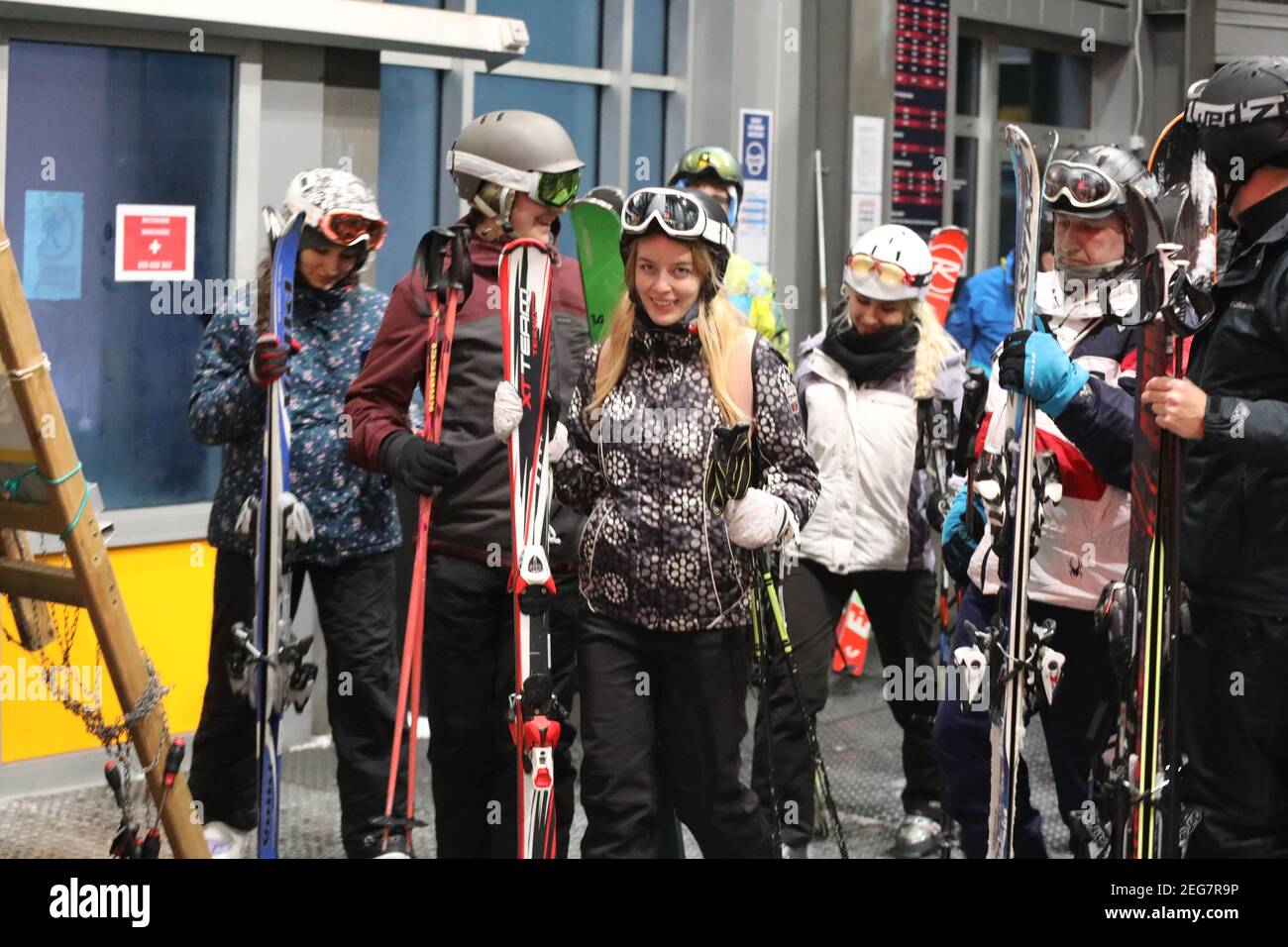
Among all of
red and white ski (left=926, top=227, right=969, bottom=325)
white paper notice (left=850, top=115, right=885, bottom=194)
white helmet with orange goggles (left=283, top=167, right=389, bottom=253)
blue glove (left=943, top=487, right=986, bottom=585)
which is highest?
white paper notice (left=850, top=115, right=885, bottom=194)

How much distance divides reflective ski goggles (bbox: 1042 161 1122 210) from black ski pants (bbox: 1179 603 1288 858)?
2.97 ft

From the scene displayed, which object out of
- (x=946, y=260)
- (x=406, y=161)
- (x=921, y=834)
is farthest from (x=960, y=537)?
(x=406, y=161)

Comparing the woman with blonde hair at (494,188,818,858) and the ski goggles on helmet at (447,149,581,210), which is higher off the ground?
the ski goggles on helmet at (447,149,581,210)

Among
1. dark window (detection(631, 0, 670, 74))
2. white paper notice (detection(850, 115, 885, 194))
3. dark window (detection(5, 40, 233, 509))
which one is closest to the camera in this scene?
dark window (detection(5, 40, 233, 509))

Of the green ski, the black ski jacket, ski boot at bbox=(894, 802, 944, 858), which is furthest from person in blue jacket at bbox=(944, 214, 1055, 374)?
the black ski jacket

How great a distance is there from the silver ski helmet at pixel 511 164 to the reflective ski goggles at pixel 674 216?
340 mm

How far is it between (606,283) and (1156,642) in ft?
4.75

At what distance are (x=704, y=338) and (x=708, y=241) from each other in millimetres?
197

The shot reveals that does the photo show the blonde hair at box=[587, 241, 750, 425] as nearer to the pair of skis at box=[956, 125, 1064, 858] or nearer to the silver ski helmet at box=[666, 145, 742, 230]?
the pair of skis at box=[956, 125, 1064, 858]

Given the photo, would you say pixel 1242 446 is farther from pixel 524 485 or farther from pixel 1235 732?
pixel 524 485

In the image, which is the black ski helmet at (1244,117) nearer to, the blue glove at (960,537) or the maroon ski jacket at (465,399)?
the blue glove at (960,537)

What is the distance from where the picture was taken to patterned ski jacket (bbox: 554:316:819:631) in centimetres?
344

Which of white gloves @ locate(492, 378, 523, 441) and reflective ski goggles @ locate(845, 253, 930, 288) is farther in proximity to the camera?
reflective ski goggles @ locate(845, 253, 930, 288)

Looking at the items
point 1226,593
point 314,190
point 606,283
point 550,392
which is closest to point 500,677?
point 550,392
